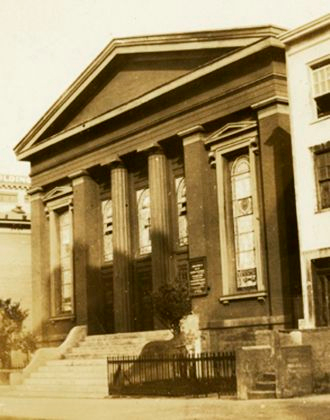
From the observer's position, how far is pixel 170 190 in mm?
33500

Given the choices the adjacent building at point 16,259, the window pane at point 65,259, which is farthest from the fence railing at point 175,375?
the adjacent building at point 16,259

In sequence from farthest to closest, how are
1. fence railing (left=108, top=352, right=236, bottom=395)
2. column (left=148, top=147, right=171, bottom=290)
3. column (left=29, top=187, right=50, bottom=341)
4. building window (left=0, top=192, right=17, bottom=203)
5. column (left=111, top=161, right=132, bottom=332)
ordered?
building window (left=0, top=192, right=17, bottom=203)
column (left=29, top=187, right=50, bottom=341)
column (left=111, top=161, right=132, bottom=332)
column (left=148, top=147, right=171, bottom=290)
fence railing (left=108, top=352, right=236, bottom=395)

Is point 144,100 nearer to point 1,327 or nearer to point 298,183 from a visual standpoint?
point 298,183

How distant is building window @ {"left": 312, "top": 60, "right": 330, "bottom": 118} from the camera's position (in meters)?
24.5

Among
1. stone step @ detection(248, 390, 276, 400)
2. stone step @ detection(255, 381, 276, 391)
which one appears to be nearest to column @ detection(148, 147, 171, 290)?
stone step @ detection(255, 381, 276, 391)

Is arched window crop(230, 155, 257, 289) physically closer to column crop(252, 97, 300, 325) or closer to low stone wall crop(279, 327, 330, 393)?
column crop(252, 97, 300, 325)

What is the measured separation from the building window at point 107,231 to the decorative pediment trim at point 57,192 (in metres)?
2.30

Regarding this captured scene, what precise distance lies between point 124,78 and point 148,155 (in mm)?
4111

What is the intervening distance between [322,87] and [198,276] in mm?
9166

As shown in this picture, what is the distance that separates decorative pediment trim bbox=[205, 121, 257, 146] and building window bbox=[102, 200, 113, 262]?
8.05 m

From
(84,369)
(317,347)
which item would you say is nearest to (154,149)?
(84,369)

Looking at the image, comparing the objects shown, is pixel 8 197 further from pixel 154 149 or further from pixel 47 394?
pixel 47 394

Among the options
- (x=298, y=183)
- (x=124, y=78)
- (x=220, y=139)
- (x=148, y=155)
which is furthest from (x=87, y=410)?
(x=124, y=78)

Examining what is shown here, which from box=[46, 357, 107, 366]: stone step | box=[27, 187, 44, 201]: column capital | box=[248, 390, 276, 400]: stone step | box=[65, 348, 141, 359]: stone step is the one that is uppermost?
box=[27, 187, 44, 201]: column capital
